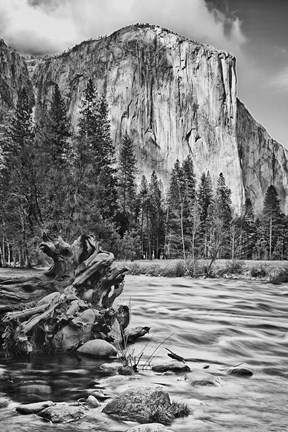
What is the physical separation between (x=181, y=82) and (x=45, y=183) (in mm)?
135405

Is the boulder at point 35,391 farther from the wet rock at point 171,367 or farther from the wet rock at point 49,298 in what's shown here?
the wet rock at point 49,298

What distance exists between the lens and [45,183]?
29.2 meters

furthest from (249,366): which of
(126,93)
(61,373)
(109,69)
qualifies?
(109,69)

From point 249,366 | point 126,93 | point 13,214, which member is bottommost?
point 249,366

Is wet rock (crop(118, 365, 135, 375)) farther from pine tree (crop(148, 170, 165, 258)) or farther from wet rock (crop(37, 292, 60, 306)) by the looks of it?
pine tree (crop(148, 170, 165, 258))

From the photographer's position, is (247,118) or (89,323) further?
(247,118)

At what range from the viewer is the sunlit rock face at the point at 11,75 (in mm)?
177000

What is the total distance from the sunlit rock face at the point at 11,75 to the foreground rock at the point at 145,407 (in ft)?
587

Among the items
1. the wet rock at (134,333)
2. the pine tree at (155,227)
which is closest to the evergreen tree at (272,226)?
the pine tree at (155,227)

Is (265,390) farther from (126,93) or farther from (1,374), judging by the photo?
(126,93)

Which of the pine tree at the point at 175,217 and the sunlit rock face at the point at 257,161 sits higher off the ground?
the sunlit rock face at the point at 257,161

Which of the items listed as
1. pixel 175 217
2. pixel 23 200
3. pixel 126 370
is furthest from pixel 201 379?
pixel 175 217

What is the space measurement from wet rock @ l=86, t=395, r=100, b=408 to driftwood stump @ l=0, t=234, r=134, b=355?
2.20 meters

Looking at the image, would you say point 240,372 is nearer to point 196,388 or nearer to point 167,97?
point 196,388
